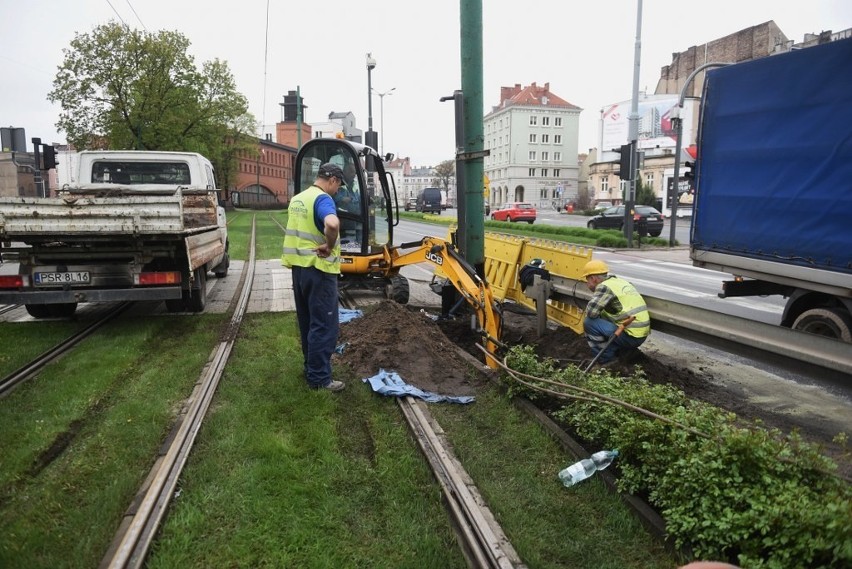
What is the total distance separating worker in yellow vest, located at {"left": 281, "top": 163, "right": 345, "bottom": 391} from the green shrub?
8.25ft

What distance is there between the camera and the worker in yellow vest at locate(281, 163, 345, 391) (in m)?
5.32

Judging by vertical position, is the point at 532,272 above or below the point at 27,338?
above

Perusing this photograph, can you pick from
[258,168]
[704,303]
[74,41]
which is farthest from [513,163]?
[704,303]

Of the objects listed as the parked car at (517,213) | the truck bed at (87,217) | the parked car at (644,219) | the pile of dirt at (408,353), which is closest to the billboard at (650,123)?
the parked car at (517,213)

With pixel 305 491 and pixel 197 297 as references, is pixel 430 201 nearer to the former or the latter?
pixel 197 297

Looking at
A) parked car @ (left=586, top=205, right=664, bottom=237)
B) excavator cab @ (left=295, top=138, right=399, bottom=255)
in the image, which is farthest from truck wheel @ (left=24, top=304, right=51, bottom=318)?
parked car @ (left=586, top=205, right=664, bottom=237)

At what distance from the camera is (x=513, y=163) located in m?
90.8

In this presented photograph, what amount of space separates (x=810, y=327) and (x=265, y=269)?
38.1ft

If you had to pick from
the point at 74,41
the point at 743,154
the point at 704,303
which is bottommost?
the point at 704,303

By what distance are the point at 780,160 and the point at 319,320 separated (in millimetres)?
4983

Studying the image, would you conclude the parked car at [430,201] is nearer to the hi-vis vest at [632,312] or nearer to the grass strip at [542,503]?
the hi-vis vest at [632,312]

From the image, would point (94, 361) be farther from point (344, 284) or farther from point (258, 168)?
point (258, 168)

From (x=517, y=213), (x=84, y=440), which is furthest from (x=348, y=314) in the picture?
(x=517, y=213)

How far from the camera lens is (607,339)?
612 cm
